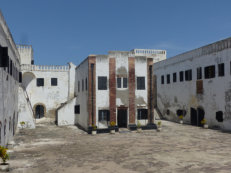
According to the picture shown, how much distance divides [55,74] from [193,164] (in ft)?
80.6

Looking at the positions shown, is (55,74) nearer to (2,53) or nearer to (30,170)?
(2,53)

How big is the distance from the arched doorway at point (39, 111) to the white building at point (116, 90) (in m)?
9.69

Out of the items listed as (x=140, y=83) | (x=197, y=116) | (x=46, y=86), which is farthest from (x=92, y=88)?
(x=197, y=116)

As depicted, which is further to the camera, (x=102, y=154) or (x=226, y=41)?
(x=226, y=41)

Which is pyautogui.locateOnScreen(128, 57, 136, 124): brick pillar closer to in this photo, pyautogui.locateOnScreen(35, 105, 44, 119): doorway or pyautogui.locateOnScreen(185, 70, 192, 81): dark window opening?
pyautogui.locateOnScreen(185, 70, 192, 81): dark window opening

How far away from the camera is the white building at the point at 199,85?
72.7ft

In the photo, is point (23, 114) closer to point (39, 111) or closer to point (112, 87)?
point (39, 111)

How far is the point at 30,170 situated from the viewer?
1078cm

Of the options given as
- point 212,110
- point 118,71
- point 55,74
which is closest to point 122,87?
point 118,71

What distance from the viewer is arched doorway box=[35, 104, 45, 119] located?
31103 millimetres

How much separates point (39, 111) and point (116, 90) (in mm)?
13575

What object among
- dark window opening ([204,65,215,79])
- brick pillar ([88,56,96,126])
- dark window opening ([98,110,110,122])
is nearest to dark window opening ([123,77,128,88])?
brick pillar ([88,56,96,126])

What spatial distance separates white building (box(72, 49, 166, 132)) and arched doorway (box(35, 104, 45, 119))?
9.69 meters

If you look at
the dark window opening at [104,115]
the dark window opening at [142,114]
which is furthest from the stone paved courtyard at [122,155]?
the dark window opening at [142,114]
